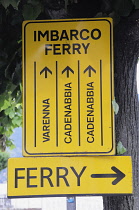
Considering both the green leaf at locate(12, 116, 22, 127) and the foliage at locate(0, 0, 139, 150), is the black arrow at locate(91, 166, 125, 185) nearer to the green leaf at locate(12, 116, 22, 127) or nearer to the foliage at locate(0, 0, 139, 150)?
the foliage at locate(0, 0, 139, 150)

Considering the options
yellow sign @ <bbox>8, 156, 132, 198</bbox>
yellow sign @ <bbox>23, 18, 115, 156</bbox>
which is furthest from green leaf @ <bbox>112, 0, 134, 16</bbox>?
yellow sign @ <bbox>8, 156, 132, 198</bbox>

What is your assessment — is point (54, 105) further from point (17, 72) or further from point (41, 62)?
Result: point (17, 72)

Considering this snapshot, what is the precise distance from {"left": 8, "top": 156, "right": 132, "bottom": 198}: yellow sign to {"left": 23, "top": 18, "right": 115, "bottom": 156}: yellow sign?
0.16 feet

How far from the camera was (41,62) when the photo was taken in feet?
9.53

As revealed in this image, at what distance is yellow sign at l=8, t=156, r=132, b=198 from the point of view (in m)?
2.79

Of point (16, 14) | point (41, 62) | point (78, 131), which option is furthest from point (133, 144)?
point (16, 14)

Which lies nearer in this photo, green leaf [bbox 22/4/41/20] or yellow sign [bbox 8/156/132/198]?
yellow sign [bbox 8/156/132/198]

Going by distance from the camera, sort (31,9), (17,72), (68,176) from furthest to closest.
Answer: (17,72), (31,9), (68,176)

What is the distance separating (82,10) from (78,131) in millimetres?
932

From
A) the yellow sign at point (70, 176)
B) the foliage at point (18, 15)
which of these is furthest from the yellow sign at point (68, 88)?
the foliage at point (18, 15)

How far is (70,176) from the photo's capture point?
2812 millimetres

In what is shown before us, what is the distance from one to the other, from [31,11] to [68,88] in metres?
0.72

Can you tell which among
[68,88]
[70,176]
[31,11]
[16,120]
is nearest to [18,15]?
[31,11]

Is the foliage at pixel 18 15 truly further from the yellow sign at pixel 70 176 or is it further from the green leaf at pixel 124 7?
the yellow sign at pixel 70 176
